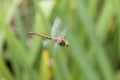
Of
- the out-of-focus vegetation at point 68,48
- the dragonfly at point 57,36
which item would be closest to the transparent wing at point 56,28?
the dragonfly at point 57,36

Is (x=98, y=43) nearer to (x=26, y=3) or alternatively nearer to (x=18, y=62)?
(x=18, y=62)

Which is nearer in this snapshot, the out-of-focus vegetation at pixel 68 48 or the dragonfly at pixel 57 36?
the dragonfly at pixel 57 36

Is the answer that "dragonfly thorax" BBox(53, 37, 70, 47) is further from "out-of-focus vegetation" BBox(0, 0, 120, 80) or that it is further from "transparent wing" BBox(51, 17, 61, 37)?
"out-of-focus vegetation" BBox(0, 0, 120, 80)

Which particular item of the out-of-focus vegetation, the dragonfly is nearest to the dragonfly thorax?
the dragonfly

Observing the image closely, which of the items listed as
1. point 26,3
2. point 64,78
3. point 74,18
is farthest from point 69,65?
point 26,3

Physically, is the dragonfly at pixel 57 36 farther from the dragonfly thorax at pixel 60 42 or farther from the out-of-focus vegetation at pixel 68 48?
the out-of-focus vegetation at pixel 68 48

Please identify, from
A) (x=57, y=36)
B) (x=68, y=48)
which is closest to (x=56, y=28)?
(x=57, y=36)

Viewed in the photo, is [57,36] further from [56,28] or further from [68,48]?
[68,48]

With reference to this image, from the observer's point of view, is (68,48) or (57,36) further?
(68,48)
